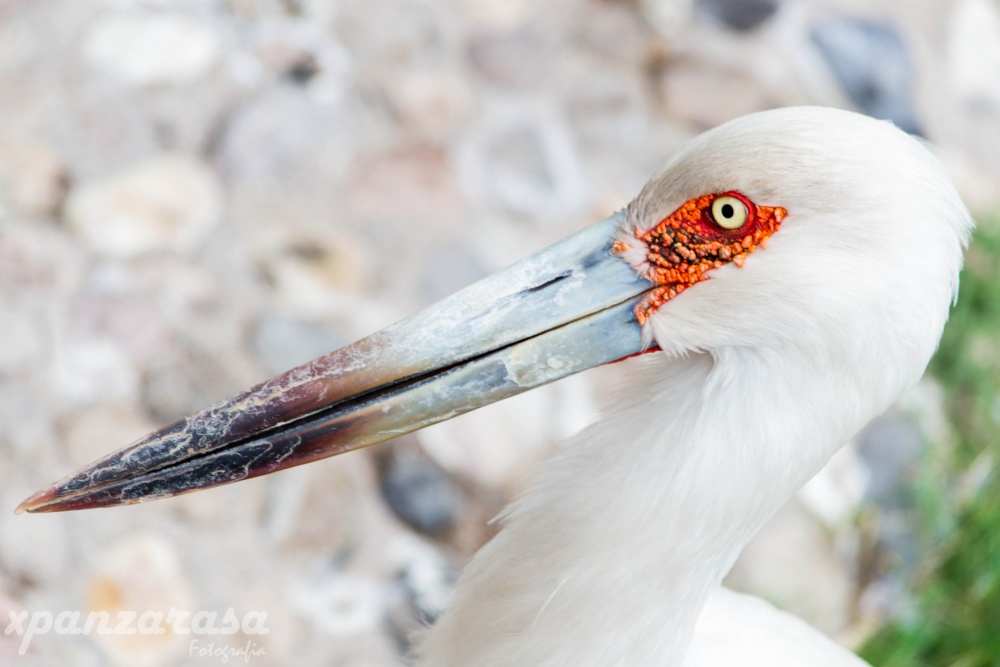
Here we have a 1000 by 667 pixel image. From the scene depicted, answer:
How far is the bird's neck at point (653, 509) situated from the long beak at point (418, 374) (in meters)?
0.10

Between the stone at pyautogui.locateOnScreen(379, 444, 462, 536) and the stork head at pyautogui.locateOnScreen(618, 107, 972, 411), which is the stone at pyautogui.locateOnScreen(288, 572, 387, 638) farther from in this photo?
the stork head at pyautogui.locateOnScreen(618, 107, 972, 411)

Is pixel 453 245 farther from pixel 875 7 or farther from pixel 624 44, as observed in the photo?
pixel 875 7

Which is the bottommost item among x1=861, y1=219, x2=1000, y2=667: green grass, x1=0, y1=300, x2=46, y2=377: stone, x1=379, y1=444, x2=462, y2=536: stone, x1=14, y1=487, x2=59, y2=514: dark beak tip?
x1=861, y1=219, x2=1000, y2=667: green grass

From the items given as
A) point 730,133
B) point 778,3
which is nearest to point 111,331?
point 730,133

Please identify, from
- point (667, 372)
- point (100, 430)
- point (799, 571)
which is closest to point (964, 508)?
point (799, 571)

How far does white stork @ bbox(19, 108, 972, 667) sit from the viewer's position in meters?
0.98

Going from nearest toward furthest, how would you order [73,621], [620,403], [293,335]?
[620,403]
[73,621]
[293,335]

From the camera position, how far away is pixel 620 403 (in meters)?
1.17

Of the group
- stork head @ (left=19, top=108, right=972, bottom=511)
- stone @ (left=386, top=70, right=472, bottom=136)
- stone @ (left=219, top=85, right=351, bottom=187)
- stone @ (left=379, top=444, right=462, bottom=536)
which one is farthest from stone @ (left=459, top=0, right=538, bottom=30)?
stork head @ (left=19, top=108, right=972, bottom=511)

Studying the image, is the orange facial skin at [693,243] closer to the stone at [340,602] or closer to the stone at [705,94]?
the stone at [340,602]

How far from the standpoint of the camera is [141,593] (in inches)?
73.6

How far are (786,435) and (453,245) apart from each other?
4.75 feet

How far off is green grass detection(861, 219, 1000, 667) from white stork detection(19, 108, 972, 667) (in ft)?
4.17

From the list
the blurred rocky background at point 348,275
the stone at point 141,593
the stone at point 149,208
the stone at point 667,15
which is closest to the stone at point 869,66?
the blurred rocky background at point 348,275
